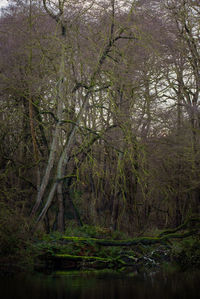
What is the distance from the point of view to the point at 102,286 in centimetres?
669

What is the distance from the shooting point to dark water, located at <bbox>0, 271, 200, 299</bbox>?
19.5 feet

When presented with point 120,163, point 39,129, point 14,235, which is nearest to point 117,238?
point 120,163

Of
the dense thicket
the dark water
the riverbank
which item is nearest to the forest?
the dense thicket

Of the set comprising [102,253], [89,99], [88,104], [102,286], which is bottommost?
[102,286]

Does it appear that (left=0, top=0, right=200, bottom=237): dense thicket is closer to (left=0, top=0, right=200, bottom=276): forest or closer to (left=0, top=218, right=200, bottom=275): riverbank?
(left=0, top=0, right=200, bottom=276): forest

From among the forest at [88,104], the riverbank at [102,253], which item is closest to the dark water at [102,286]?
the riverbank at [102,253]

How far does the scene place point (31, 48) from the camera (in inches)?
460

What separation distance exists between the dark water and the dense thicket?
9.54 feet

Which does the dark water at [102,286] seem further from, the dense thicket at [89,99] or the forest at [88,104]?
the dense thicket at [89,99]

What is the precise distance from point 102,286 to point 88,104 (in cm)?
686

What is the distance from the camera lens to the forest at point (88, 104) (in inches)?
441

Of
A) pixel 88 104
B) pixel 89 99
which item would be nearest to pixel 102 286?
pixel 88 104

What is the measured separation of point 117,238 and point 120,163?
2.01m

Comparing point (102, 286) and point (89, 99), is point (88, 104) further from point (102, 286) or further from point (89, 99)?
point (102, 286)
